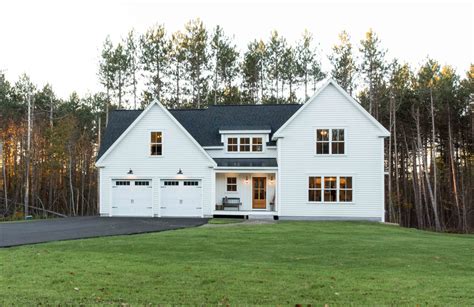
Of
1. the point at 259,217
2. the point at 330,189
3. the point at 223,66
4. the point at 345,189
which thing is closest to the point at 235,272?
the point at 259,217

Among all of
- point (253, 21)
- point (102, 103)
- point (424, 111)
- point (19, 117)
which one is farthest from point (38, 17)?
point (424, 111)

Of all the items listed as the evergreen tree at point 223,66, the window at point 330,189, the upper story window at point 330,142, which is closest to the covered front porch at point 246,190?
the window at point 330,189

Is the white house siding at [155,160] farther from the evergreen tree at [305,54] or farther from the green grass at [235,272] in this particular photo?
the evergreen tree at [305,54]

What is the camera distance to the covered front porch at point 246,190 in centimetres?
2650

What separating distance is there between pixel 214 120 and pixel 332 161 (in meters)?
9.20

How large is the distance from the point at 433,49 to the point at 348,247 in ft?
103

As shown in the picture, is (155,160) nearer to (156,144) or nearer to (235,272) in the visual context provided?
(156,144)

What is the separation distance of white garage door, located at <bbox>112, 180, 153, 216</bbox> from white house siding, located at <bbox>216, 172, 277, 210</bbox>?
4487mm

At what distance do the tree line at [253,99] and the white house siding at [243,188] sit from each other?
13955 millimetres

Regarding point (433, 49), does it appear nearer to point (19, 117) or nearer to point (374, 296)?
point (374, 296)

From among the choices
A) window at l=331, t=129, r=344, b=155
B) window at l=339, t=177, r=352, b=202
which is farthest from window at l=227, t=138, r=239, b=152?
window at l=339, t=177, r=352, b=202

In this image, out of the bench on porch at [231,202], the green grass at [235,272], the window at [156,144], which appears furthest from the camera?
the window at [156,144]

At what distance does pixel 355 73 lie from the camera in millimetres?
38188

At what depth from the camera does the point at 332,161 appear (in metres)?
24.8
